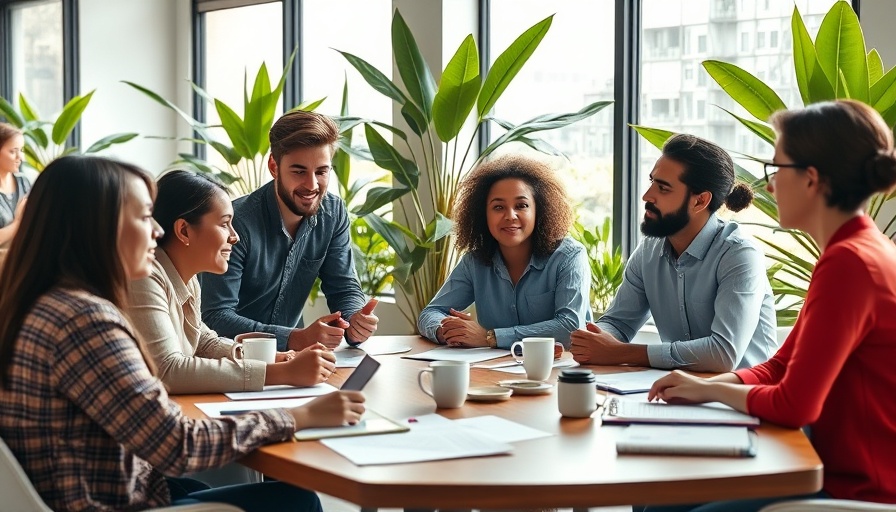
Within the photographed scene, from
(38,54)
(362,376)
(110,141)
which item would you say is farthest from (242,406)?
(38,54)

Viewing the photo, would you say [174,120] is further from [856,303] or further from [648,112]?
[856,303]

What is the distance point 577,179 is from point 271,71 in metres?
2.51

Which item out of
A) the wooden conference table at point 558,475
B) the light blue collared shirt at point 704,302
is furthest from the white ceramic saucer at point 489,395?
the light blue collared shirt at point 704,302

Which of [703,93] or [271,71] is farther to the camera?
[271,71]

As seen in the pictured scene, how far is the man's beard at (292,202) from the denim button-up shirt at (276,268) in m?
0.03

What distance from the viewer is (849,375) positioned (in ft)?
5.70

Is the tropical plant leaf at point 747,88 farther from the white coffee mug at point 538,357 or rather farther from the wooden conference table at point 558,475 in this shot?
the wooden conference table at point 558,475

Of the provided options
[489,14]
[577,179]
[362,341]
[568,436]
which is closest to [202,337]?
[362,341]

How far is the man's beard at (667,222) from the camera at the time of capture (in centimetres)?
272

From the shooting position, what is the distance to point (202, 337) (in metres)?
2.49

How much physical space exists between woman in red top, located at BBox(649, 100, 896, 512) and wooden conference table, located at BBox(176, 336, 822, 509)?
0.11 meters

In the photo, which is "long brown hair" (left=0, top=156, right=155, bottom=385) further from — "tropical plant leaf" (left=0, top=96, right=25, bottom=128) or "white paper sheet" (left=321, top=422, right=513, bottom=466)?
"tropical plant leaf" (left=0, top=96, right=25, bottom=128)

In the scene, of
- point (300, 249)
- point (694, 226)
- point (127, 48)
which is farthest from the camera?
point (127, 48)

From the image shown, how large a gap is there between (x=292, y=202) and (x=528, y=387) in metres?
1.42
